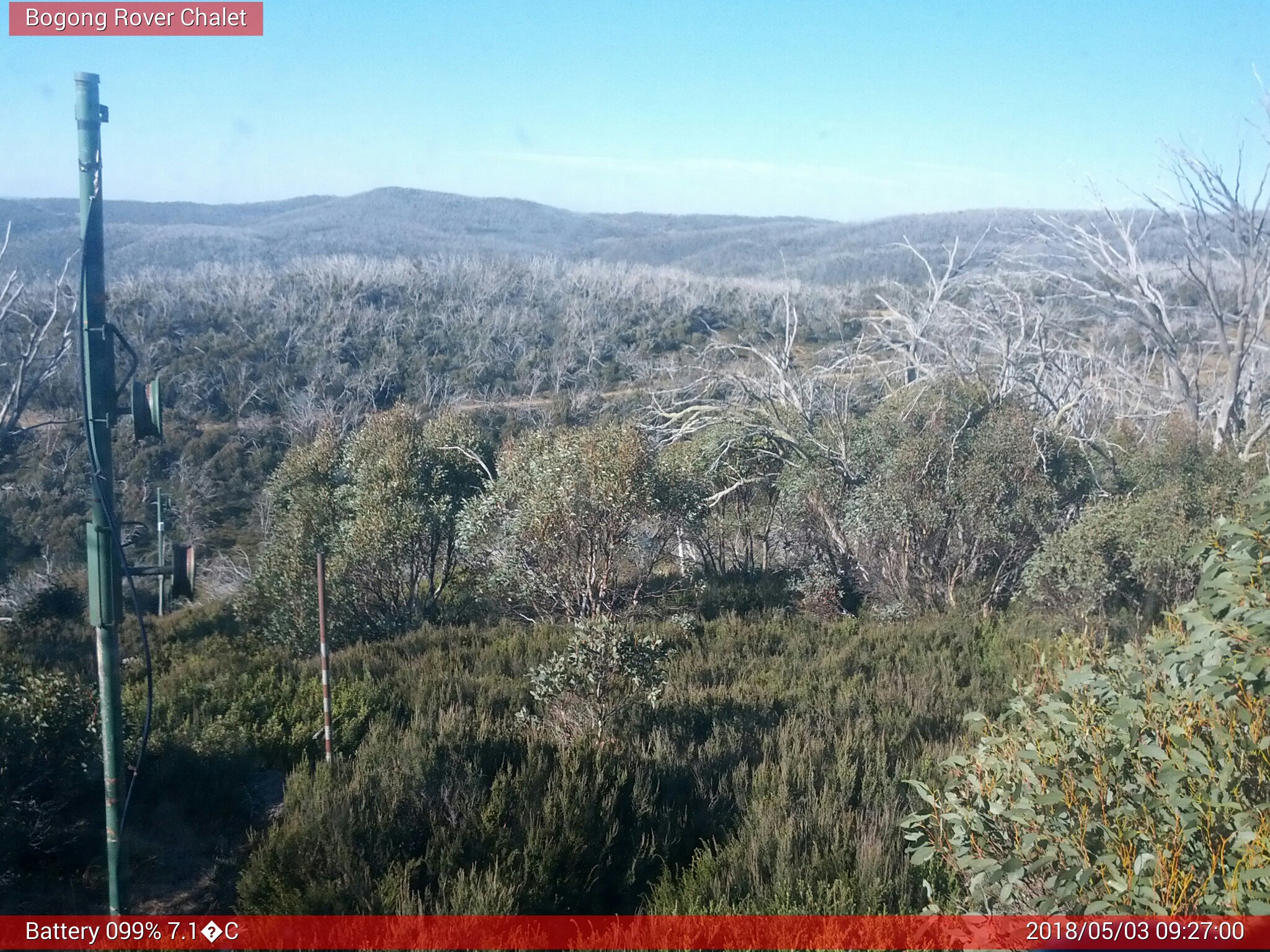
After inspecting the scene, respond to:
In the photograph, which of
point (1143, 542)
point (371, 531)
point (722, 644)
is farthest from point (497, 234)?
point (1143, 542)

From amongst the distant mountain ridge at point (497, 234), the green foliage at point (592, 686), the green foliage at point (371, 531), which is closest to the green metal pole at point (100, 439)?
the green foliage at point (592, 686)

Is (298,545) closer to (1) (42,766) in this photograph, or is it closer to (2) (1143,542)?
(1) (42,766)

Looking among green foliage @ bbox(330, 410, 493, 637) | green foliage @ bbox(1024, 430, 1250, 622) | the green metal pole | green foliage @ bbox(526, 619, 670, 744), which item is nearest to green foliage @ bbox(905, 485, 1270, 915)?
green foliage @ bbox(526, 619, 670, 744)

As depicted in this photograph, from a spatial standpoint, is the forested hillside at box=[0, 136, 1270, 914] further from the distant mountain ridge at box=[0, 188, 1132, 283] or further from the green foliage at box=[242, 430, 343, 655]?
the distant mountain ridge at box=[0, 188, 1132, 283]

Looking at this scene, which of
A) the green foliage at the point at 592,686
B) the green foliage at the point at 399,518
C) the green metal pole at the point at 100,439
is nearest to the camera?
the green metal pole at the point at 100,439

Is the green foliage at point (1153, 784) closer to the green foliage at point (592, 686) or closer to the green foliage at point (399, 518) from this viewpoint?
the green foliage at point (592, 686)

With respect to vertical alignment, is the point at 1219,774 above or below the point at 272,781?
above

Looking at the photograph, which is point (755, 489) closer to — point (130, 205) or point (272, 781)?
point (272, 781)

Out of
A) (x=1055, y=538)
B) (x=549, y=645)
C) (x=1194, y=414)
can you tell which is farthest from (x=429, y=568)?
(x=1194, y=414)
